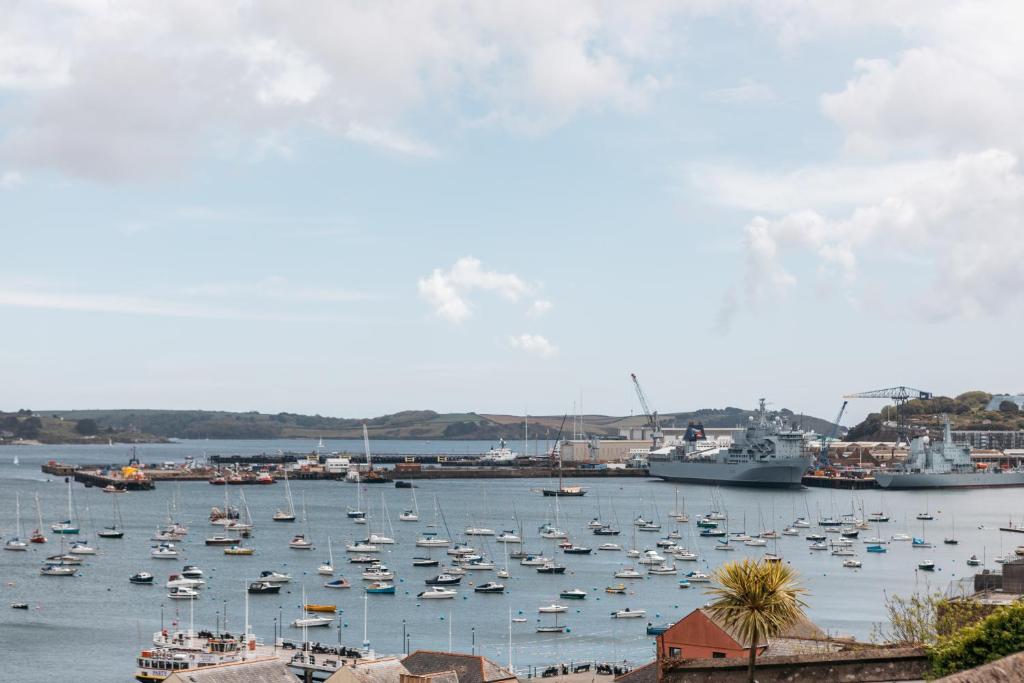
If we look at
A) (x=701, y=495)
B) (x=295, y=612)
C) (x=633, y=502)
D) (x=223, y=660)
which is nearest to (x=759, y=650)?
(x=223, y=660)

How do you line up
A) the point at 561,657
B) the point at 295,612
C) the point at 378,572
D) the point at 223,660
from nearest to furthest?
the point at 223,660 < the point at 561,657 < the point at 295,612 < the point at 378,572

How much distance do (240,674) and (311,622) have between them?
3457cm

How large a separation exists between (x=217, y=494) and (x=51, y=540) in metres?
62.0

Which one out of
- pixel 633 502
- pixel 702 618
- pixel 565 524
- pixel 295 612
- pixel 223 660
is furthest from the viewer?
pixel 633 502

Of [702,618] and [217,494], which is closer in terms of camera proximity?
[702,618]

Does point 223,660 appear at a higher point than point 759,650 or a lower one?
lower

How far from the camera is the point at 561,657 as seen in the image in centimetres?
6306

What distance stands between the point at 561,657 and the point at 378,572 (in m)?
27.9

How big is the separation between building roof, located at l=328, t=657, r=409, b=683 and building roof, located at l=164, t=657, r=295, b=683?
1598 mm

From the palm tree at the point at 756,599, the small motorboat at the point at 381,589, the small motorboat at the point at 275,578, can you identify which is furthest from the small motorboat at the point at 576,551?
the palm tree at the point at 756,599

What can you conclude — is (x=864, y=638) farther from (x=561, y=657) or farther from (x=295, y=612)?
(x=295, y=612)

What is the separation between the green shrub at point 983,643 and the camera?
59.7 ft

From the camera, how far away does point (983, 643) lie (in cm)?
1852

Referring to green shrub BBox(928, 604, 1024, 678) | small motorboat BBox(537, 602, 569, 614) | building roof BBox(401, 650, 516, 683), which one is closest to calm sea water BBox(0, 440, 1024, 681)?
small motorboat BBox(537, 602, 569, 614)
